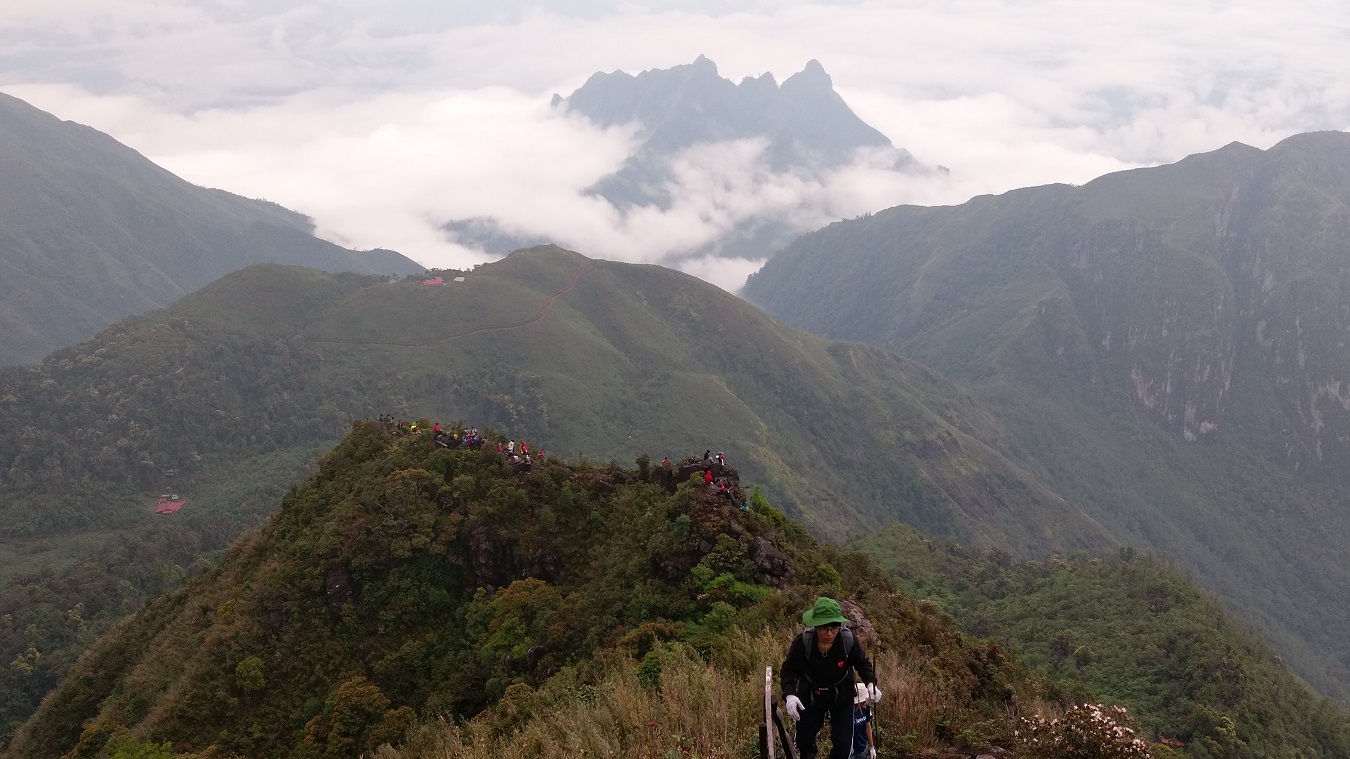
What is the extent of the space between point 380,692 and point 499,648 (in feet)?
13.3

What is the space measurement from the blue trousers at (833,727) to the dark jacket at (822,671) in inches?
2.4

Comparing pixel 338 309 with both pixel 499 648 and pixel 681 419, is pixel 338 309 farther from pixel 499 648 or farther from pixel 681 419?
pixel 499 648

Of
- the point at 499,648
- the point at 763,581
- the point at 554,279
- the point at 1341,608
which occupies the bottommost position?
the point at 1341,608

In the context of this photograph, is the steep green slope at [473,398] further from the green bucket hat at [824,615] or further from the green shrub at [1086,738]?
the green bucket hat at [824,615]

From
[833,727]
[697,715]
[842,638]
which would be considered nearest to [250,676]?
[697,715]

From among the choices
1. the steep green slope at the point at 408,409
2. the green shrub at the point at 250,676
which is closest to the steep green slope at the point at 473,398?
the steep green slope at the point at 408,409

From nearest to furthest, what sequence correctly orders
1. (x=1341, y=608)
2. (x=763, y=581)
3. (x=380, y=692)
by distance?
1. (x=763, y=581)
2. (x=380, y=692)
3. (x=1341, y=608)

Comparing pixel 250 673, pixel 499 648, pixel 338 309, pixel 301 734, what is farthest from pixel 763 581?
pixel 338 309

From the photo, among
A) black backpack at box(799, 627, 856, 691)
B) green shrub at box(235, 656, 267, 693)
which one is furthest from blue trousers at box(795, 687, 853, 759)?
green shrub at box(235, 656, 267, 693)

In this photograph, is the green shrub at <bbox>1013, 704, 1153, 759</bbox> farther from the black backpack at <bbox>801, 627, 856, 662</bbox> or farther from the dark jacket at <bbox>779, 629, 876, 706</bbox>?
the black backpack at <bbox>801, 627, 856, 662</bbox>

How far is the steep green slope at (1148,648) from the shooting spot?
149 ft

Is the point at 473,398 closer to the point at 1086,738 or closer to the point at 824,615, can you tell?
the point at 1086,738

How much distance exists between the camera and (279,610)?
30.5 metres

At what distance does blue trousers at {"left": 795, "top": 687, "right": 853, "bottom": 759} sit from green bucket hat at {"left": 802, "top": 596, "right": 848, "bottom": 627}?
34.6 inches
